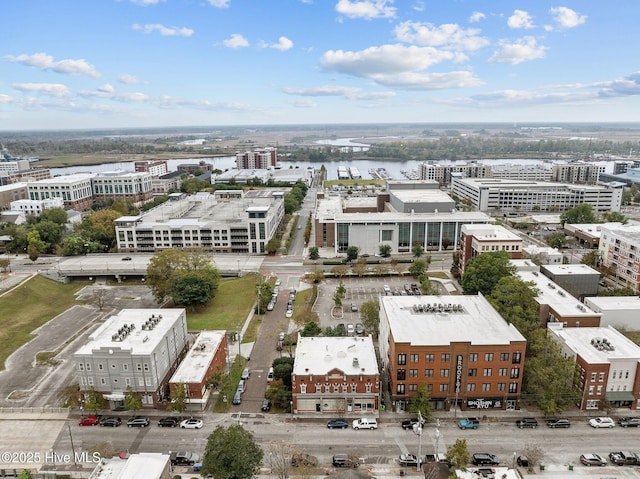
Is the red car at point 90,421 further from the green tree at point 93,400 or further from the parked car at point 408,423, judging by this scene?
the parked car at point 408,423

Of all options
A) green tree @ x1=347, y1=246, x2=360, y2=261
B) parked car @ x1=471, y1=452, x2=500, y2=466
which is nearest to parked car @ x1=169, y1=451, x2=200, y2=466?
parked car @ x1=471, y1=452, x2=500, y2=466

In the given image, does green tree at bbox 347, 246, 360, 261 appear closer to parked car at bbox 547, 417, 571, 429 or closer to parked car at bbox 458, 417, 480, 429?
parked car at bbox 458, 417, 480, 429

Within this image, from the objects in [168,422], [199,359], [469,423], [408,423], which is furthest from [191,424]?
[469,423]

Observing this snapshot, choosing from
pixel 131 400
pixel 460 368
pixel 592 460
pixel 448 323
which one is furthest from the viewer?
pixel 448 323

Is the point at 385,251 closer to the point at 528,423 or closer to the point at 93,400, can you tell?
the point at 528,423

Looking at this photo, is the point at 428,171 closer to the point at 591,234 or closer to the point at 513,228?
the point at 513,228
